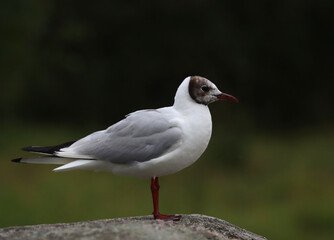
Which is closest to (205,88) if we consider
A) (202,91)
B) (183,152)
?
(202,91)

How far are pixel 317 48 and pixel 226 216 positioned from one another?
1336cm

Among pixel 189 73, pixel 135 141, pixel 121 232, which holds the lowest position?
pixel 121 232

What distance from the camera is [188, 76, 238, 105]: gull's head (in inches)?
208

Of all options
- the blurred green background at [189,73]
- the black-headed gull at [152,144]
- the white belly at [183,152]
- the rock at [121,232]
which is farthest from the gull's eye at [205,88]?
the blurred green background at [189,73]

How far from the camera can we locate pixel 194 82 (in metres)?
5.29

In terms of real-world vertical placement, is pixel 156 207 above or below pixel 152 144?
below

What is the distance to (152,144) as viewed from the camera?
512 cm

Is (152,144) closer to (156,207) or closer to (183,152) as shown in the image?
(183,152)

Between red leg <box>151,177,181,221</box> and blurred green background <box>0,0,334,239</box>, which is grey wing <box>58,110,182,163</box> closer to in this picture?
red leg <box>151,177,181,221</box>

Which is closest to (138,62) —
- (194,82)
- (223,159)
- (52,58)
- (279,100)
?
(52,58)

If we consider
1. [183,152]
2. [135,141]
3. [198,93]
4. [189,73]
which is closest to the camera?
[183,152]

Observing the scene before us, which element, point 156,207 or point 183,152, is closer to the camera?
point 183,152

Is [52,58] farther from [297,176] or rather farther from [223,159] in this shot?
[297,176]

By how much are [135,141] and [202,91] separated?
2.19 feet
